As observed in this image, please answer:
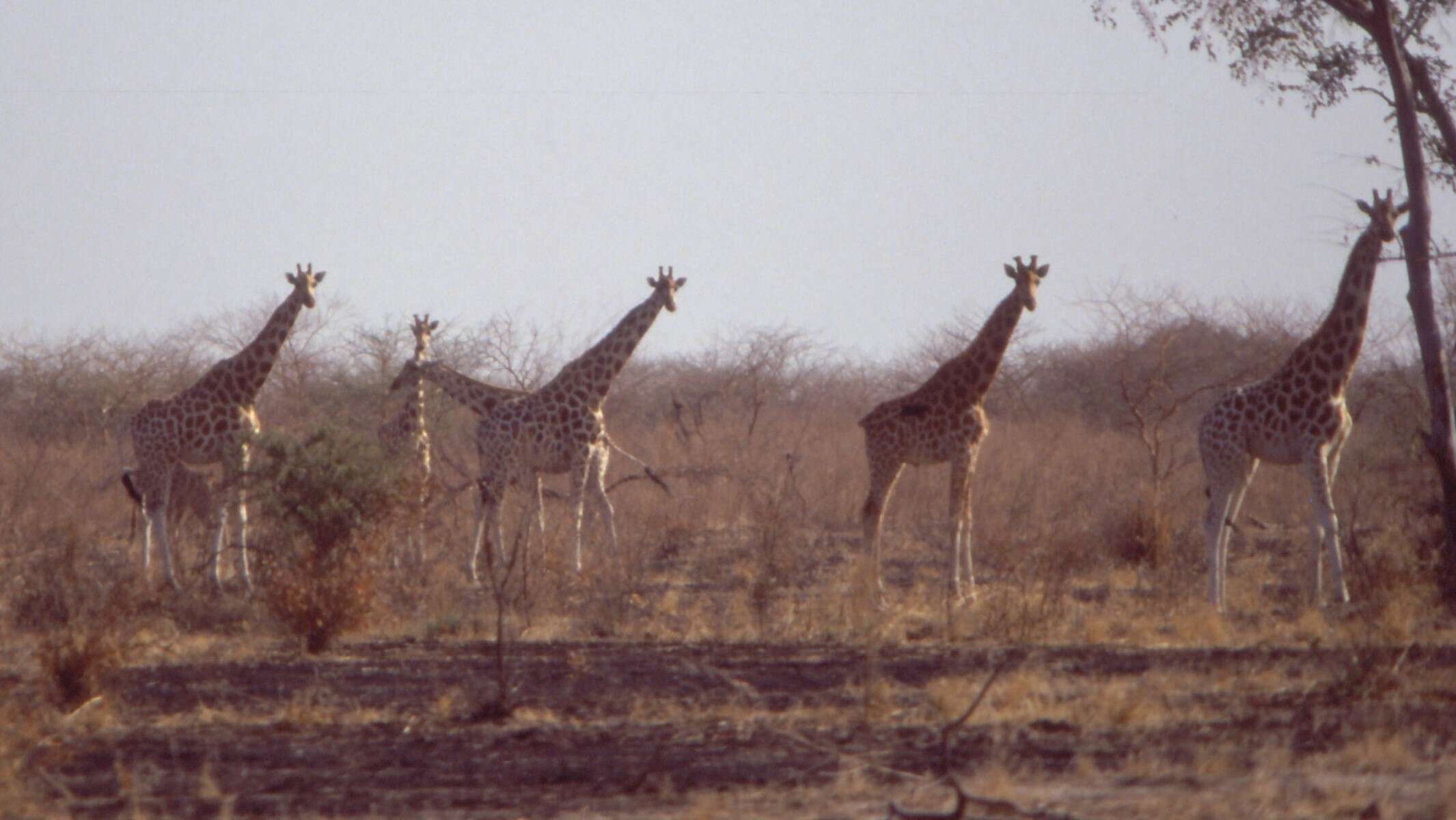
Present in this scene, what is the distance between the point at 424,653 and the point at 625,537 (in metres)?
3.98

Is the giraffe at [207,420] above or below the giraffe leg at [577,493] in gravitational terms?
above

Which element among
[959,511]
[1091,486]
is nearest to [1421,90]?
[959,511]

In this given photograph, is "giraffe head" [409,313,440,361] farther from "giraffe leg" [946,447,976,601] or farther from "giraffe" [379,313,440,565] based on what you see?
"giraffe leg" [946,447,976,601]

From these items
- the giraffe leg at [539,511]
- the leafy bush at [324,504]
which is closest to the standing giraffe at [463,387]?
the giraffe leg at [539,511]

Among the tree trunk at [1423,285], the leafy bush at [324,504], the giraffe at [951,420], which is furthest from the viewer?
the giraffe at [951,420]

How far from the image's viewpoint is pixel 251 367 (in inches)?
558

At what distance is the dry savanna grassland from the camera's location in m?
6.30

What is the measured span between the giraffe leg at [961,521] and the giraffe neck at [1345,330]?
2.47 metres

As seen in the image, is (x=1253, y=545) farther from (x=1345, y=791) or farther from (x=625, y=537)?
(x=1345, y=791)

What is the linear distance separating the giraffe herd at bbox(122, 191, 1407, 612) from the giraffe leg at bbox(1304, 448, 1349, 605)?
0.02 metres

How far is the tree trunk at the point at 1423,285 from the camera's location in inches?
454

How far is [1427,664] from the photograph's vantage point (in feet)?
29.5

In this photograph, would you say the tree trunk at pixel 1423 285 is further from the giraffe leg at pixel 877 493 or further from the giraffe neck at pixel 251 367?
the giraffe neck at pixel 251 367

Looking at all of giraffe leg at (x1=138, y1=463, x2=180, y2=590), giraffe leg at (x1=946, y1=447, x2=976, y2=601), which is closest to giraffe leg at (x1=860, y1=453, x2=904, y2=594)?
giraffe leg at (x1=946, y1=447, x2=976, y2=601)
